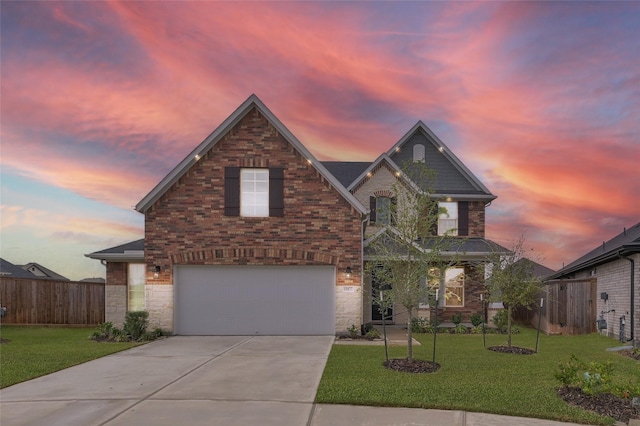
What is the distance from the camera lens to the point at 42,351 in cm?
1231

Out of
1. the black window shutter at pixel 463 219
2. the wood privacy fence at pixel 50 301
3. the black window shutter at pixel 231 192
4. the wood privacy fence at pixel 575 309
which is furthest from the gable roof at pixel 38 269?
the wood privacy fence at pixel 575 309

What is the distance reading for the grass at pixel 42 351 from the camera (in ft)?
31.7

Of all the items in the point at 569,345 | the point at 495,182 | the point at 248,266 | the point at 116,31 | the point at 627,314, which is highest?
the point at 116,31

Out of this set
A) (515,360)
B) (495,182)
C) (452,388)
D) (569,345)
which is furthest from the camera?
(495,182)

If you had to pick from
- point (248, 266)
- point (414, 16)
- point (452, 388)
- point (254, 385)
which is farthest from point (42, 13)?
point (452, 388)

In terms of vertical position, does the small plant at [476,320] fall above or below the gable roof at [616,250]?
below

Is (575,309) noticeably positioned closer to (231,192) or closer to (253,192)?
(253,192)

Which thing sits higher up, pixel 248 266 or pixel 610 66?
pixel 610 66

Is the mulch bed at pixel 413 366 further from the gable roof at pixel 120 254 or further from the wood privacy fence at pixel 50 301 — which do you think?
the wood privacy fence at pixel 50 301

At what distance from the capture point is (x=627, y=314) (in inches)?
535

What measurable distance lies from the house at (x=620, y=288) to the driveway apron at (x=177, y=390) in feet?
30.0

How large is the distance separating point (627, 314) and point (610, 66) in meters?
8.01

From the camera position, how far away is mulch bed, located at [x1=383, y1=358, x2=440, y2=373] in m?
9.52

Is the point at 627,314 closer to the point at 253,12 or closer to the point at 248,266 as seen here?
the point at 248,266
